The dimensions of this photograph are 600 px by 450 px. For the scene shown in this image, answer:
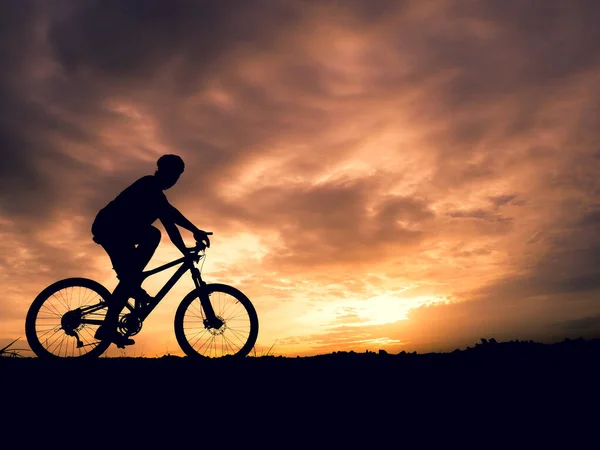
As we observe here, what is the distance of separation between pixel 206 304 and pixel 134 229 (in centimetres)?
174

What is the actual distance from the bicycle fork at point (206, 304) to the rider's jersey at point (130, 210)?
125cm

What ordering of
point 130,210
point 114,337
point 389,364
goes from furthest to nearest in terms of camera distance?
point 114,337 → point 130,210 → point 389,364

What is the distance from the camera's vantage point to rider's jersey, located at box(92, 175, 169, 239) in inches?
316

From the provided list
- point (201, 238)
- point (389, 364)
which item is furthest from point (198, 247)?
point (389, 364)

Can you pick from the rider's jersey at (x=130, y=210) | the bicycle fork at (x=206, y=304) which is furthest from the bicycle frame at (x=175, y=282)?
the rider's jersey at (x=130, y=210)

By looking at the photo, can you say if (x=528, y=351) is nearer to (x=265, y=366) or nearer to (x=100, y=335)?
(x=265, y=366)

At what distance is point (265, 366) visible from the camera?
7184 mm

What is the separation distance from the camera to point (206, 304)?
8.55 meters

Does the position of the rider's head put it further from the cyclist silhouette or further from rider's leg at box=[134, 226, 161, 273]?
rider's leg at box=[134, 226, 161, 273]

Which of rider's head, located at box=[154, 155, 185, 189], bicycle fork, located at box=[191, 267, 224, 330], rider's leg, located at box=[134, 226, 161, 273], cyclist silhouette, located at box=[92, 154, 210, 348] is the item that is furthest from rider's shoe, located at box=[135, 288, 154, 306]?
rider's head, located at box=[154, 155, 185, 189]

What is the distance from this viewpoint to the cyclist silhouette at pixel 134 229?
26.3ft

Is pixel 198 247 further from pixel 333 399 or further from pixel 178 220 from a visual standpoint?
pixel 333 399

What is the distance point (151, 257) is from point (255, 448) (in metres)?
4.46

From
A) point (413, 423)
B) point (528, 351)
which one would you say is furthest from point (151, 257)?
point (528, 351)
